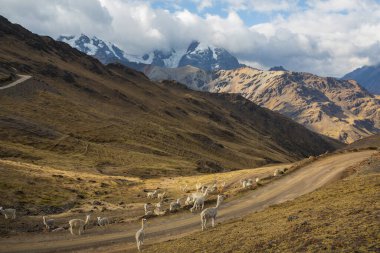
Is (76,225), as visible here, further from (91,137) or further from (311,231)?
(91,137)

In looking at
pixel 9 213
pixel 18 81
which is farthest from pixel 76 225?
pixel 18 81

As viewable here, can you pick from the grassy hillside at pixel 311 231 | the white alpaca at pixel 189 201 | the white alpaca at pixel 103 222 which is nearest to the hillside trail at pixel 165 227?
the white alpaca at pixel 103 222

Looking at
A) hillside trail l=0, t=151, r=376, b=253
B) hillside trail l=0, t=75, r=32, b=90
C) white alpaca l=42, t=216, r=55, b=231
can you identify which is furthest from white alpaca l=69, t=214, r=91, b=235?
hillside trail l=0, t=75, r=32, b=90

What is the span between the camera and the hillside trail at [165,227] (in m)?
32.9

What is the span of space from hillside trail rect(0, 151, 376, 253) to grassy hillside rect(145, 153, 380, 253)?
4.05m

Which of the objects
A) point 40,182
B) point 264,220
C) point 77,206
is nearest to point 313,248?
point 264,220

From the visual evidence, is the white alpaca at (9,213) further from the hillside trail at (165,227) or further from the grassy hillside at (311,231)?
the grassy hillside at (311,231)

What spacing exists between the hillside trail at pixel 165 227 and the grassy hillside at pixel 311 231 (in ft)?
13.3

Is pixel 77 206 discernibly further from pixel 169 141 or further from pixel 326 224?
pixel 169 141

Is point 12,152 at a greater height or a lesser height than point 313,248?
greater

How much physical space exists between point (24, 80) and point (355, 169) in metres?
137

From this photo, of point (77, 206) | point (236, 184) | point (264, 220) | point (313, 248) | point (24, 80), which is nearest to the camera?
point (313, 248)

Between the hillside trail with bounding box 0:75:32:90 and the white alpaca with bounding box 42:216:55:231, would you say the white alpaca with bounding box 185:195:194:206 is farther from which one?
the hillside trail with bounding box 0:75:32:90

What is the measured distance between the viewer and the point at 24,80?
163 meters
